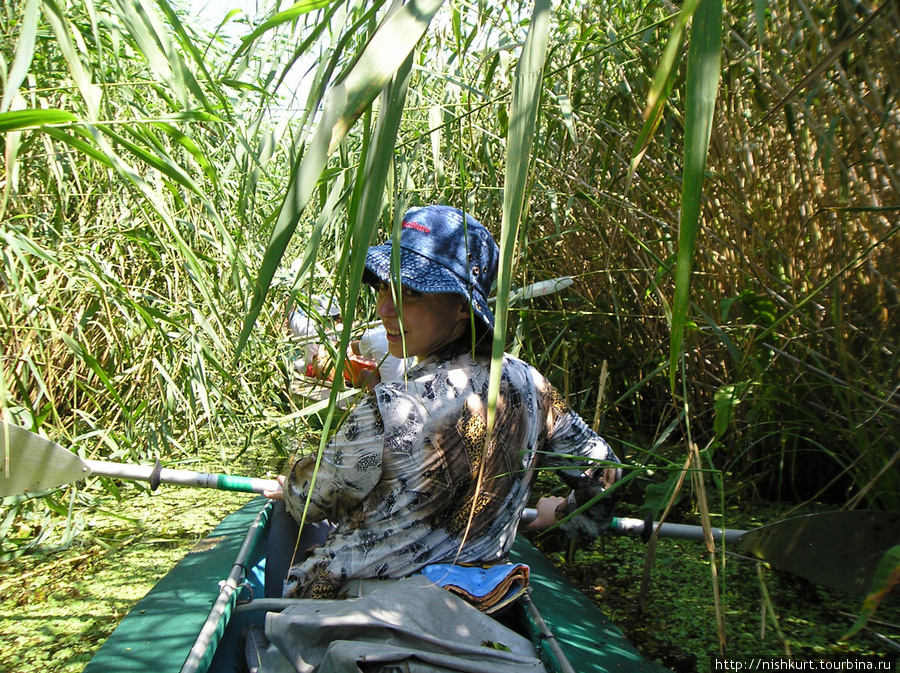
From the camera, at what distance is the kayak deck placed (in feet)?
3.64

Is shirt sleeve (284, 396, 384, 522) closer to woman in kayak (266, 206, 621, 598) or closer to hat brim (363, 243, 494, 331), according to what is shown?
woman in kayak (266, 206, 621, 598)

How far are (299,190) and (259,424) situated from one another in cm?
212

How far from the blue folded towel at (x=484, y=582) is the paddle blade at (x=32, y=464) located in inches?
25.7

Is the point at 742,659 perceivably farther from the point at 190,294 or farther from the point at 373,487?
the point at 190,294

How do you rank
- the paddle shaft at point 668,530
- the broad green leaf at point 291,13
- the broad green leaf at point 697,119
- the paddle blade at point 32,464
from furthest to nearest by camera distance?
the paddle shaft at point 668,530 < the paddle blade at point 32,464 < the broad green leaf at point 291,13 < the broad green leaf at point 697,119

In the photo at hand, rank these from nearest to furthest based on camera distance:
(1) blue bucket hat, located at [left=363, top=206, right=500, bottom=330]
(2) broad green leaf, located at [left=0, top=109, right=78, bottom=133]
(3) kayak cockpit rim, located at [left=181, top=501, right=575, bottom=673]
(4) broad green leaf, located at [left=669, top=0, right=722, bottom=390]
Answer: (4) broad green leaf, located at [left=669, top=0, right=722, bottom=390] → (2) broad green leaf, located at [left=0, top=109, right=78, bottom=133] → (3) kayak cockpit rim, located at [left=181, top=501, right=575, bottom=673] → (1) blue bucket hat, located at [left=363, top=206, right=500, bottom=330]

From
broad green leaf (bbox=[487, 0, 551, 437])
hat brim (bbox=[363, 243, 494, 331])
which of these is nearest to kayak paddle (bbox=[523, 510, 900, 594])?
hat brim (bbox=[363, 243, 494, 331])

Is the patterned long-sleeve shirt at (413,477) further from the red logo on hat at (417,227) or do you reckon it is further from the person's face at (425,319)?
the red logo on hat at (417,227)

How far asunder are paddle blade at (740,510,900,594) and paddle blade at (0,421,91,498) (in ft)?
3.70

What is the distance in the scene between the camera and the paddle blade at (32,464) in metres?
1.24

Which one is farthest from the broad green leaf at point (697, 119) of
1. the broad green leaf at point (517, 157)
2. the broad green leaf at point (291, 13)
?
the broad green leaf at point (291, 13)

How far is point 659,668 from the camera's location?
1.19 m

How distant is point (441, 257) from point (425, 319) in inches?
3.7

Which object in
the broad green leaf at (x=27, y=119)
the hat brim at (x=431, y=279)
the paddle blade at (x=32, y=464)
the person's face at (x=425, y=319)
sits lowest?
the paddle blade at (x=32, y=464)
